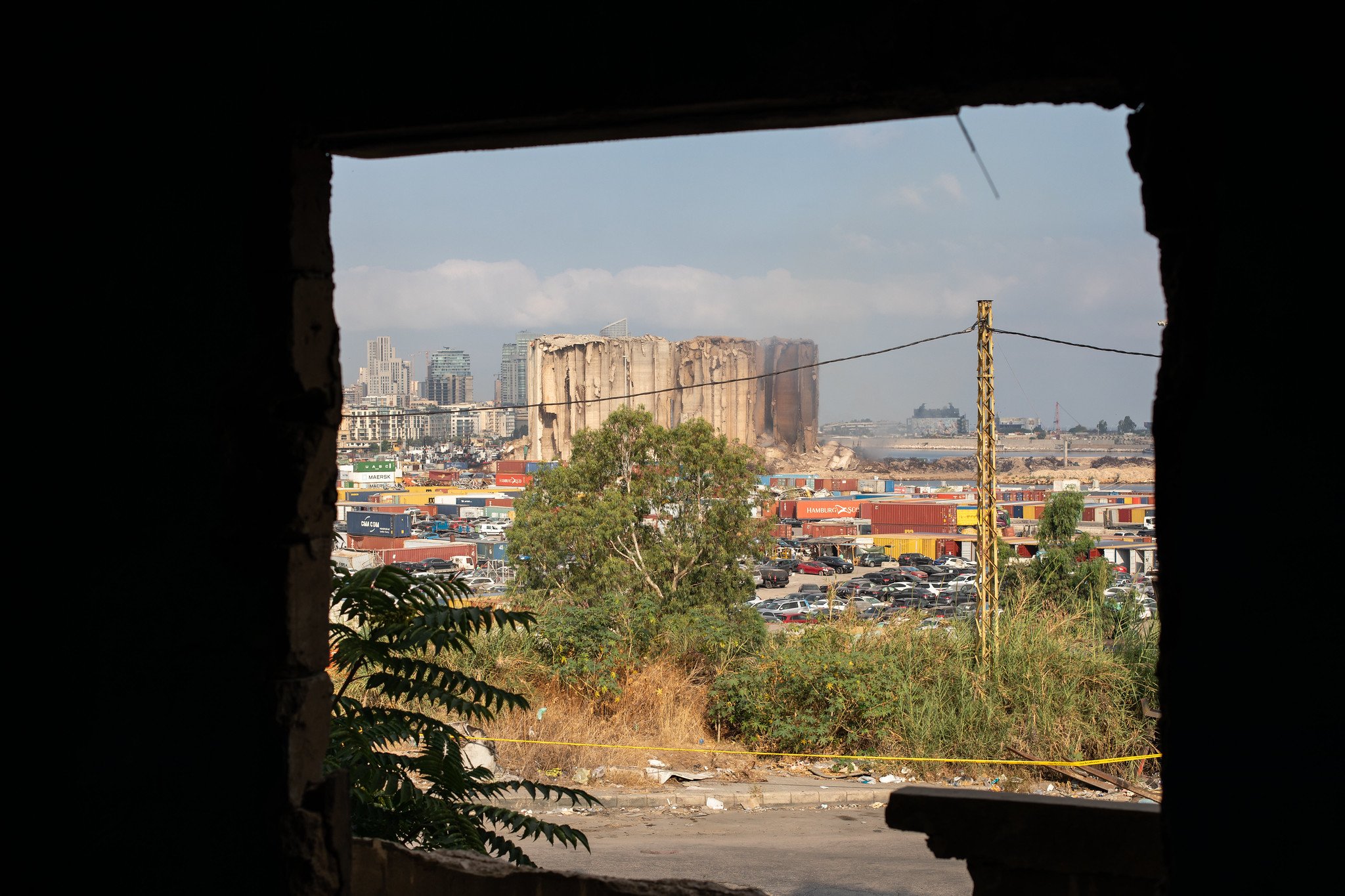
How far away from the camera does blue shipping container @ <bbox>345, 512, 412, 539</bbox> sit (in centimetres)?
4625

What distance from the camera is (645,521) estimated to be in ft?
58.5

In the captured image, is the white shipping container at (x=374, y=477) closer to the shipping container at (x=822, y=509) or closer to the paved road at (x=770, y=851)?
the shipping container at (x=822, y=509)

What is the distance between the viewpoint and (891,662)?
11.3 m

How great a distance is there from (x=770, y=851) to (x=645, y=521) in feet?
31.7

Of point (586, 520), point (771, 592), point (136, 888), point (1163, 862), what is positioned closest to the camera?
point (1163, 862)

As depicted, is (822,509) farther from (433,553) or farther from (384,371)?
(384,371)

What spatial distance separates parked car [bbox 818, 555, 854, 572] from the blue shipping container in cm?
1807

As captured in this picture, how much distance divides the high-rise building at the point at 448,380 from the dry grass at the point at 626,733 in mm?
140631

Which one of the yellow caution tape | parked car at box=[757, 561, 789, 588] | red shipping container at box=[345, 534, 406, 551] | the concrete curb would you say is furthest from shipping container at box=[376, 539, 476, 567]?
the concrete curb

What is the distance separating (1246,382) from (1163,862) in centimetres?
79

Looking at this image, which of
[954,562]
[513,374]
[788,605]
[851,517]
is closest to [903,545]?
[954,562]

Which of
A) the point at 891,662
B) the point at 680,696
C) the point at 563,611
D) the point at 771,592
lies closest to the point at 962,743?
the point at 891,662

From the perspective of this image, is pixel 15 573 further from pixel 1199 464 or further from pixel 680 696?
pixel 680 696

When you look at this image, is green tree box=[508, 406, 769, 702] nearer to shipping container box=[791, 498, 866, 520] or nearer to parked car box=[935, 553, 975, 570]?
parked car box=[935, 553, 975, 570]
